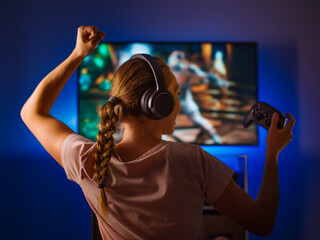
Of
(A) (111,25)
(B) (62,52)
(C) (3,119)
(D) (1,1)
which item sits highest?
(D) (1,1)

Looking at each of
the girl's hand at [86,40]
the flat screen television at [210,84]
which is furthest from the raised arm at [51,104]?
the flat screen television at [210,84]

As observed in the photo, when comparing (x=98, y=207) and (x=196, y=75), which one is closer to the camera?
(x=98, y=207)

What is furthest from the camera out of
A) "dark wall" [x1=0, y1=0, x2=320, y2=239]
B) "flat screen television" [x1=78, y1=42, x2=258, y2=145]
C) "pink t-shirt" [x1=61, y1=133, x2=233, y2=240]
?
"dark wall" [x1=0, y1=0, x2=320, y2=239]

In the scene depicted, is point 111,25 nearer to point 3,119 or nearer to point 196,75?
point 196,75

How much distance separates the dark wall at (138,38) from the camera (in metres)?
2.64

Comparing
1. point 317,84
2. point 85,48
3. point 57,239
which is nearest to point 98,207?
point 85,48

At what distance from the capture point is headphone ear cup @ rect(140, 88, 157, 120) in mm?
652

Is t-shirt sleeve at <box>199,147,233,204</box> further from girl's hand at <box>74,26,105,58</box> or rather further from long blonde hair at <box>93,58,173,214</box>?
girl's hand at <box>74,26,105,58</box>

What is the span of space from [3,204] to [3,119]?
73 cm

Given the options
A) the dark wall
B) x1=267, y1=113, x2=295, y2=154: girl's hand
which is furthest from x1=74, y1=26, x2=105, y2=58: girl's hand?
the dark wall

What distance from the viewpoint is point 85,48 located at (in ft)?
2.30

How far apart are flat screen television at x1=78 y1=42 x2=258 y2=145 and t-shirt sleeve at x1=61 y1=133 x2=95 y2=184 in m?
1.91

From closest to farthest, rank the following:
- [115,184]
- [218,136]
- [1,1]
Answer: [115,184] → [218,136] → [1,1]

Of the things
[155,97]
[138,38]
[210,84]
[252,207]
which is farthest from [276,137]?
[138,38]
